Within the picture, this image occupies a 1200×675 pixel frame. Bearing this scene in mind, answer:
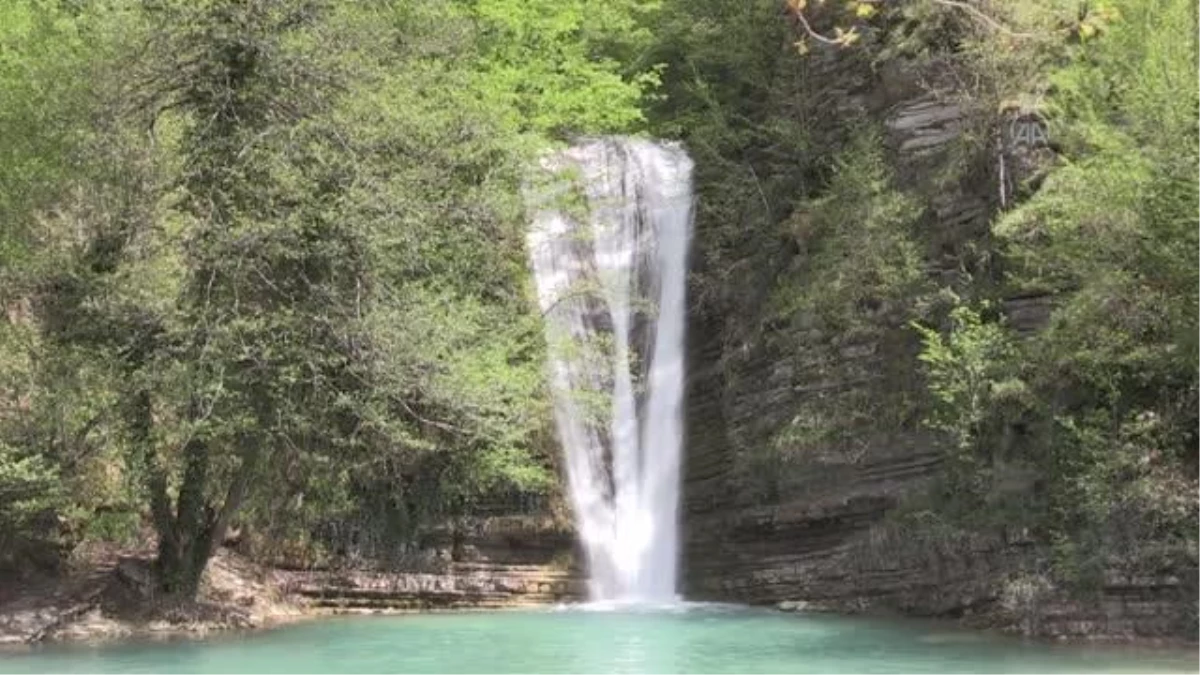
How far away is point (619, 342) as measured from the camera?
73.3ft

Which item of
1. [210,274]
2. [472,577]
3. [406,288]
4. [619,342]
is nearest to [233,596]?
[472,577]

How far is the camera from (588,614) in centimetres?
1800

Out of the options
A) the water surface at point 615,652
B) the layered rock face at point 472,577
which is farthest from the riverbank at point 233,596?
the water surface at point 615,652

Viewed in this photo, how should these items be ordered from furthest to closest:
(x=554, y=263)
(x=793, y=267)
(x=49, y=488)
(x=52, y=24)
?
1. (x=554, y=263)
2. (x=793, y=267)
3. (x=52, y=24)
4. (x=49, y=488)

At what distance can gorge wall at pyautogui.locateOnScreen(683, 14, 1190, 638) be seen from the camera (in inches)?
655

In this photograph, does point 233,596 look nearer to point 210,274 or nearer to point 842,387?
point 210,274

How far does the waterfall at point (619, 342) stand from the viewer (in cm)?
2083

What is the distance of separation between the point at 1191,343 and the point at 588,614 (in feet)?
29.3

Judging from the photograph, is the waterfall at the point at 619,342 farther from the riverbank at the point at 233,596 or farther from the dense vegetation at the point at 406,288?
the dense vegetation at the point at 406,288

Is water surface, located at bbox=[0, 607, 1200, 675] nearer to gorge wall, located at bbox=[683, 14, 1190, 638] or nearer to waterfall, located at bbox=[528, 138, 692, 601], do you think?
gorge wall, located at bbox=[683, 14, 1190, 638]

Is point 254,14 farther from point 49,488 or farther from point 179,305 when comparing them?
point 49,488

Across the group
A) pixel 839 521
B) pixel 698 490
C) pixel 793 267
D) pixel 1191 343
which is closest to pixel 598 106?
pixel 793 267

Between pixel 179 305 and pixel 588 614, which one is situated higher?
pixel 179 305

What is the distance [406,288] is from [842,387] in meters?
6.79
